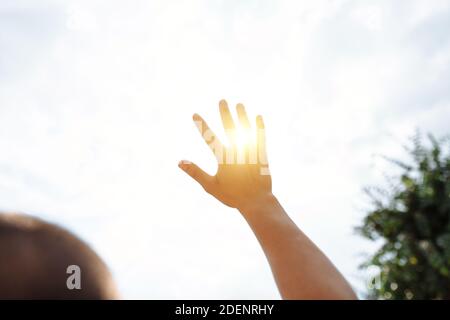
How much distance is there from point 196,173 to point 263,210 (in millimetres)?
367

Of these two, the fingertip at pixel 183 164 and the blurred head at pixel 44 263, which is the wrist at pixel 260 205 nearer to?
the fingertip at pixel 183 164

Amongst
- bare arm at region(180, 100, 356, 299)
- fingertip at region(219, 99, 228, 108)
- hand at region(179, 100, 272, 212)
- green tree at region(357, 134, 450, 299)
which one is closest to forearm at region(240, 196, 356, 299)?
bare arm at region(180, 100, 356, 299)

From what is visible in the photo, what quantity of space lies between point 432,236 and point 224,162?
10983 mm

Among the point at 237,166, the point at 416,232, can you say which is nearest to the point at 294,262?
the point at 237,166

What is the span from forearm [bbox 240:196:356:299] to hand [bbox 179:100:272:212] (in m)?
0.15

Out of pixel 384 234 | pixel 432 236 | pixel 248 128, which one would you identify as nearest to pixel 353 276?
pixel 384 234

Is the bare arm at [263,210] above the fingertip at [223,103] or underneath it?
underneath

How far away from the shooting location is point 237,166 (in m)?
1.76

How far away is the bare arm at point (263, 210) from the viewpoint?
4.29ft

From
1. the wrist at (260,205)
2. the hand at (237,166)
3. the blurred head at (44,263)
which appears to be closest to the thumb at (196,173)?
the hand at (237,166)

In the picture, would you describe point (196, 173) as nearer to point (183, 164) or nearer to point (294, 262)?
point (183, 164)
